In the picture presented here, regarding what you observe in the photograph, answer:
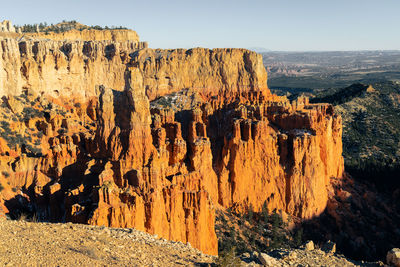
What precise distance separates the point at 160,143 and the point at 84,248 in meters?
21.2

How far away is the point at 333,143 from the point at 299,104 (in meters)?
7.69

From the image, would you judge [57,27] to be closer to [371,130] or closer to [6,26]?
[6,26]

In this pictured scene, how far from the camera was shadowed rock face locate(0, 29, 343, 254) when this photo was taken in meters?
30.1

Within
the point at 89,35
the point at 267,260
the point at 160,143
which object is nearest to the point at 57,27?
the point at 89,35

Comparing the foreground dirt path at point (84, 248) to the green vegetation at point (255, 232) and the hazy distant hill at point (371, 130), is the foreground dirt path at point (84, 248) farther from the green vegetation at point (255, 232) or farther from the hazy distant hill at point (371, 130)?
the hazy distant hill at point (371, 130)

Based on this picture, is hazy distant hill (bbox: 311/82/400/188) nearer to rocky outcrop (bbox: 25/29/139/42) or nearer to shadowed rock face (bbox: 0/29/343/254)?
shadowed rock face (bbox: 0/29/343/254)

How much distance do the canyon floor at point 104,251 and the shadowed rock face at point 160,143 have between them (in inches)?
273

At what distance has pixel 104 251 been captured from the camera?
655 inches

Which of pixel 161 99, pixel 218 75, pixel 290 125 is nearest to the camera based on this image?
pixel 290 125

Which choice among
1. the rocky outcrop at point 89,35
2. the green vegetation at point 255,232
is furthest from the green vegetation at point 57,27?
the green vegetation at point 255,232

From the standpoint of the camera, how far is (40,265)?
14008 mm

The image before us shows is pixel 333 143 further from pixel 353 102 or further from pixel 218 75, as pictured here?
pixel 353 102

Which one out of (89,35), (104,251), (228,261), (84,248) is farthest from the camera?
(89,35)

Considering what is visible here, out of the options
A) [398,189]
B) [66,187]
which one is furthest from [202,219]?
[398,189]
